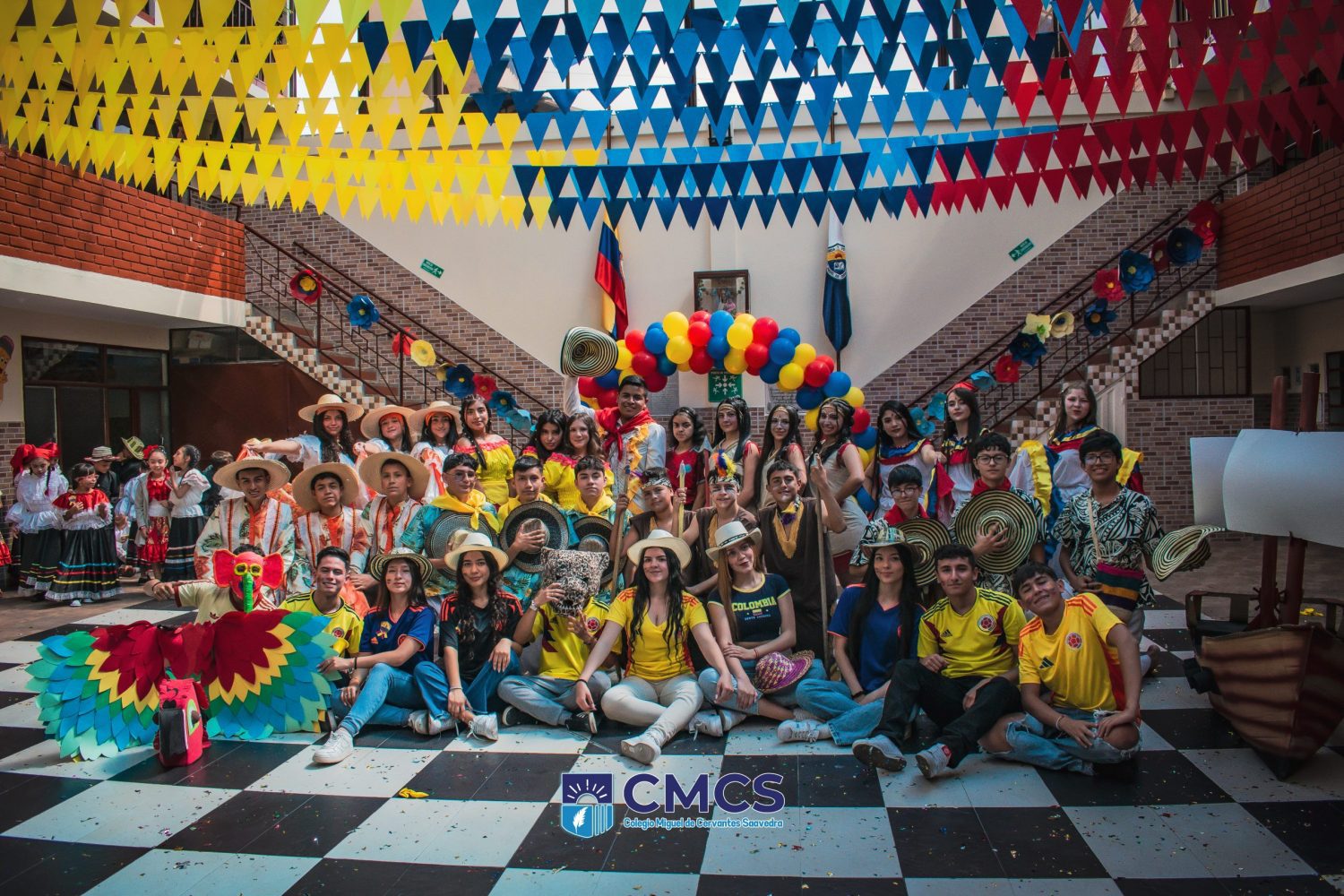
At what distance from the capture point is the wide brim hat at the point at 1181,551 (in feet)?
12.8

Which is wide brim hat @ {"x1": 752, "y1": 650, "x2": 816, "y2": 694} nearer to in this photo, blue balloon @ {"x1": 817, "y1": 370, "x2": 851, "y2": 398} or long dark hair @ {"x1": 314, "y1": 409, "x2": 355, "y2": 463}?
long dark hair @ {"x1": 314, "y1": 409, "x2": 355, "y2": 463}

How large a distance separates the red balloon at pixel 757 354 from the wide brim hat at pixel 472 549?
3537 mm

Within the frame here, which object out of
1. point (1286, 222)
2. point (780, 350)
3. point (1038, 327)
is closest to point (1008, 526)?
point (780, 350)

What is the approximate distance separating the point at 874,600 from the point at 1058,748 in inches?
37.4

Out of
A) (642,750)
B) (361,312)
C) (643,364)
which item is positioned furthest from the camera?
(361,312)

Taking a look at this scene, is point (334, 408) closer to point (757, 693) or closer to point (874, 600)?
point (757, 693)

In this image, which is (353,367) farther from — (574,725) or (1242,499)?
(1242,499)

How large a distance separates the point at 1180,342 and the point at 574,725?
30.3ft

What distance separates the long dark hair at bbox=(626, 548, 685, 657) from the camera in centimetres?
413

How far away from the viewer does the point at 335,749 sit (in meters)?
3.77

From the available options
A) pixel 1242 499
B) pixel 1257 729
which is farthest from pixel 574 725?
pixel 1242 499

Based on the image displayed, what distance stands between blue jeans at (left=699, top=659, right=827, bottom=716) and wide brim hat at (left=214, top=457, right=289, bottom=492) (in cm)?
251

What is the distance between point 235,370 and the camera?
1109 cm

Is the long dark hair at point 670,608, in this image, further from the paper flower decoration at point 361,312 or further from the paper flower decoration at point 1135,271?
the paper flower decoration at point 1135,271
